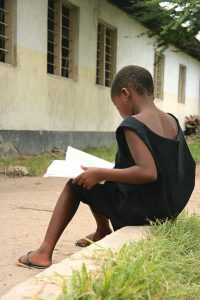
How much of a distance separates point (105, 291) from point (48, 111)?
7.48m

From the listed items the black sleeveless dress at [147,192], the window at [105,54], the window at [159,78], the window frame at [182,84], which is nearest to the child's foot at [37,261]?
the black sleeveless dress at [147,192]

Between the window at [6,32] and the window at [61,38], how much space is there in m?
1.34

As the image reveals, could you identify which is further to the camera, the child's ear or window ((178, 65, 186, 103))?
window ((178, 65, 186, 103))

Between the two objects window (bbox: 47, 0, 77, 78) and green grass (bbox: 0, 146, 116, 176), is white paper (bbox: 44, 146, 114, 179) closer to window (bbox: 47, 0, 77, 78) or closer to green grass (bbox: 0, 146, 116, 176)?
green grass (bbox: 0, 146, 116, 176)

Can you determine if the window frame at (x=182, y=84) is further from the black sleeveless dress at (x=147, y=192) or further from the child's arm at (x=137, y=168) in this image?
the child's arm at (x=137, y=168)

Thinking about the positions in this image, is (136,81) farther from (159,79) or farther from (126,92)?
(159,79)

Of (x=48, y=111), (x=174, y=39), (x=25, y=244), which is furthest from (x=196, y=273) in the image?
(x=174, y=39)

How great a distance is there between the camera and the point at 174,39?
9430 millimetres

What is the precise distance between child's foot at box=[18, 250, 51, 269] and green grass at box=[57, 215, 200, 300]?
58 centimetres

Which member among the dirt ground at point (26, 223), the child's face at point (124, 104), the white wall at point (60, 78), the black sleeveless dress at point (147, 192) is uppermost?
the white wall at point (60, 78)

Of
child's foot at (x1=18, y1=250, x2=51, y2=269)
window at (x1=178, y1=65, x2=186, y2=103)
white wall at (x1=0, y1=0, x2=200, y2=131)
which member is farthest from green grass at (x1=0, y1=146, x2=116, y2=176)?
window at (x1=178, y1=65, x2=186, y2=103)

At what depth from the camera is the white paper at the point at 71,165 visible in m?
2.37

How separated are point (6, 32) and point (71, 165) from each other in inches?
225

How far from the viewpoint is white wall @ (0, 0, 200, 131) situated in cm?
777
